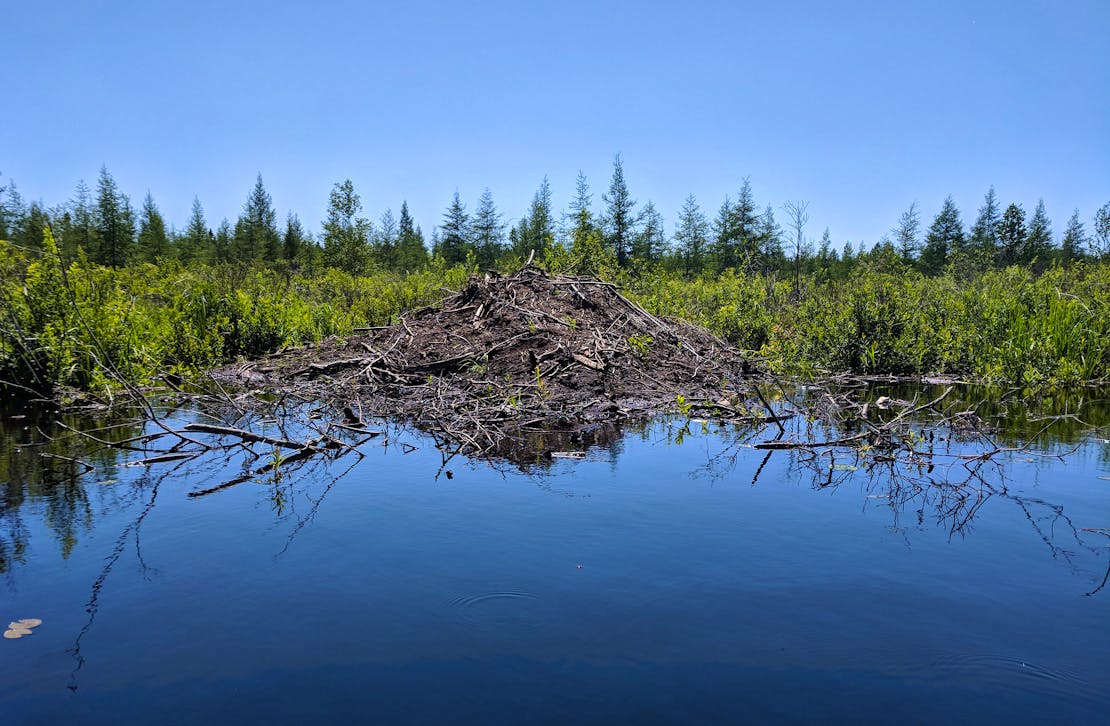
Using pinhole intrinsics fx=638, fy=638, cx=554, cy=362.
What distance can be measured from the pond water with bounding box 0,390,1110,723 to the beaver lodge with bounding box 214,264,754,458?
1.91 m

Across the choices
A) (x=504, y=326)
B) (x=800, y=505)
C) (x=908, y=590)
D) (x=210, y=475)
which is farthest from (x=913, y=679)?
(x=504, y=326)

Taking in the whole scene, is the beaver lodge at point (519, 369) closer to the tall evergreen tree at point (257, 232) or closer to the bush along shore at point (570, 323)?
the bush along shore at point (570, 323)

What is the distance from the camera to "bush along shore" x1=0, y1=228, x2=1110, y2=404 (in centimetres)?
801

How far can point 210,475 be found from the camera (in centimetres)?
506

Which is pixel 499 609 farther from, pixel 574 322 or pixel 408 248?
pixel 408 248

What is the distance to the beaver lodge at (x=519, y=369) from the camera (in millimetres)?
7047

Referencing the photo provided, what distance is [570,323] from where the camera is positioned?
31.3 ft

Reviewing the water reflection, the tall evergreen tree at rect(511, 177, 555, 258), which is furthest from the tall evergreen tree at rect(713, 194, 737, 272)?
the water reflection

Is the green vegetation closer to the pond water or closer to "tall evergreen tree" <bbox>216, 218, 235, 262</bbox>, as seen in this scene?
the pond water

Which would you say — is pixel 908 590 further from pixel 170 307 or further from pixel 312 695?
pixel 170 307

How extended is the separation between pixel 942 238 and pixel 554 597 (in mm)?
67261

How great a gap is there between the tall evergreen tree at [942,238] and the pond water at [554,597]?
2410 inches

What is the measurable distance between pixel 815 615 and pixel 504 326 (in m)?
7.31

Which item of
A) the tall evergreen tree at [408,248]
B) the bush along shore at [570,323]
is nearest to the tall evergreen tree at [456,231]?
the tall evergreen tree at [408,248]
